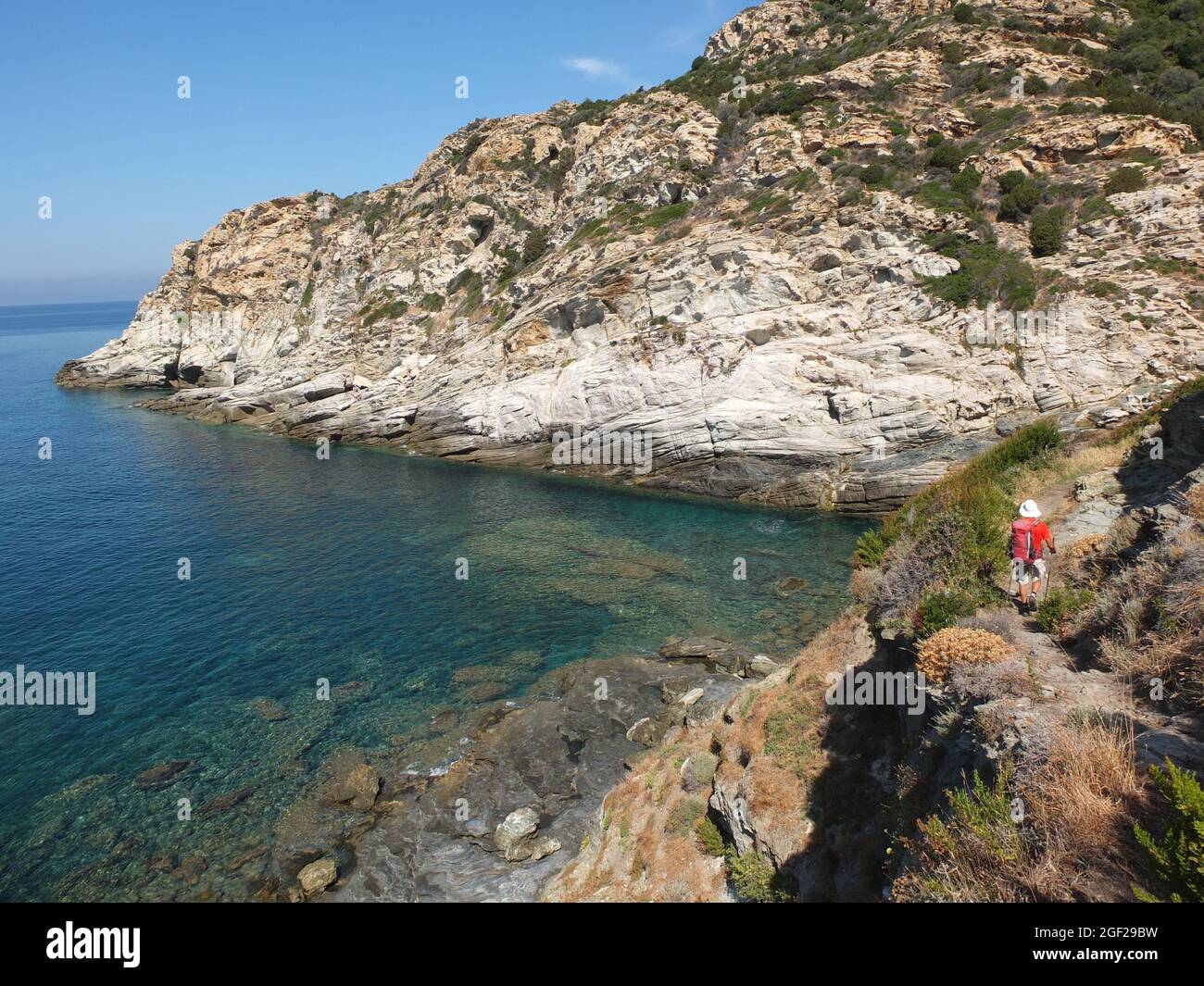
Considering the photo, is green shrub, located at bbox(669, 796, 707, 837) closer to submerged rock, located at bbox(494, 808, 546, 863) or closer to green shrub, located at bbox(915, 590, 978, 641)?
submerged rock, located at bbox(494, 808, 546, 863)

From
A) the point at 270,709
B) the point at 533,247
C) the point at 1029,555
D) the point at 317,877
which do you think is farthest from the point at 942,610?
the point at 533,247

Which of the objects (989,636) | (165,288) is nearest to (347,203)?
(165,288)

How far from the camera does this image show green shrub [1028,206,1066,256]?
40875mm

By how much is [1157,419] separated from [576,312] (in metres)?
41.1

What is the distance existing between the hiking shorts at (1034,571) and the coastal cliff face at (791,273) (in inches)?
1082

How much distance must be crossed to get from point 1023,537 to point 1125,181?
44459mm

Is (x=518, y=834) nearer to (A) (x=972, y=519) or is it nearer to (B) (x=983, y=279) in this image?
(A) (x=972, y=519)

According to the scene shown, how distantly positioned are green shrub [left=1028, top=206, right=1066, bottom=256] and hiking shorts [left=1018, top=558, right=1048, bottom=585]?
3980 centimetres

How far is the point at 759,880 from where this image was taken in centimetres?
1128

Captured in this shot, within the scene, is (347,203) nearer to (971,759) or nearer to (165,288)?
(165,288)

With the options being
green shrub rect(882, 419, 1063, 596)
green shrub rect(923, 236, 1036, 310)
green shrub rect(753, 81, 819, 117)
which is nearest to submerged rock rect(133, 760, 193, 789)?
green shrub rect(882, 419, 1063, 596)

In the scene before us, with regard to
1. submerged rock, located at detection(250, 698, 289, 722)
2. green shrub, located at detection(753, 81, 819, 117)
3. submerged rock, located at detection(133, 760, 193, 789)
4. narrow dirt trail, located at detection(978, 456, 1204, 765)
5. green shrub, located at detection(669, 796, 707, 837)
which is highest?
green shrub, located at detection(753, 81, 819, 117)

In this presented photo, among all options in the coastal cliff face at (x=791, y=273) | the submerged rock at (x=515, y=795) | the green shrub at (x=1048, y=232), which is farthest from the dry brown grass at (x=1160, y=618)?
the green shrub at (x=1048, y=232)

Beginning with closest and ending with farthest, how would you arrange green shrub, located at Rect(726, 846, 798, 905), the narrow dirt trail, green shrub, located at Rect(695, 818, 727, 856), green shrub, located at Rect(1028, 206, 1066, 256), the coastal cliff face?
the narrow dirt trail → green shrub, located at Rect(726, 846, 798, 905) → green shrub, located at Rect(695, 818, 727, 856) → the coastal cliff face → green shrub, located at Rect(1028, 206, 1066, 256)
